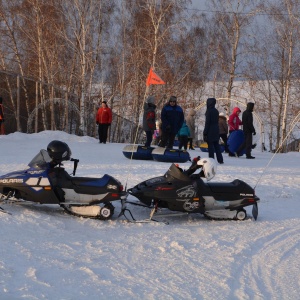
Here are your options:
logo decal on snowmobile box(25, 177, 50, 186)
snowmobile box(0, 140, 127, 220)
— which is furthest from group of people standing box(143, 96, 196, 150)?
logo decal on snowmobile box(25, 177, 50, 186)

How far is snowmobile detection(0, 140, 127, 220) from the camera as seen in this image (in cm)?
616

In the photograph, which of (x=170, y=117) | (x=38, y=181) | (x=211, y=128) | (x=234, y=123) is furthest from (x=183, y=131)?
(x=38, y=181)

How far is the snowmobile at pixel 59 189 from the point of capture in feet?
20.2

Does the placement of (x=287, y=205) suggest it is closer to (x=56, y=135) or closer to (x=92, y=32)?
(x=56, y=135)

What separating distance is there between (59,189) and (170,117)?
8.00 meters

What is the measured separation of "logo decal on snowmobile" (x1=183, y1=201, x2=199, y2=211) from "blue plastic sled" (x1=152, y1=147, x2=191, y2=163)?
6.28 meters

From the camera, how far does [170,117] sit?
45.9 feet

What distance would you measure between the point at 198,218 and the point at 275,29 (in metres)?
24.8

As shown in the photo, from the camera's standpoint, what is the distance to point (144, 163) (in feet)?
39.9

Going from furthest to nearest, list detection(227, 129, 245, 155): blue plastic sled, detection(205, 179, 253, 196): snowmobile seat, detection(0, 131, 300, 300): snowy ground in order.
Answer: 1. detection(227, 129, 245, 155): blue plastic sled
2. detection(205, 179, 253, 196): snowmobile seat
3. detection(0, 131, 300, 300): snowy ground

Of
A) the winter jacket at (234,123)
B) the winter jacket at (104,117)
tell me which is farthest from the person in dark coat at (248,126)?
the winter jacket at (104,117)

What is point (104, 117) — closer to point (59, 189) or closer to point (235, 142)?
point (235, 142)

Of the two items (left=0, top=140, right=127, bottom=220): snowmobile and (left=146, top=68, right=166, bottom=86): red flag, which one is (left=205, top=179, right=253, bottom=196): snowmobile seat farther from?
(left=146, top=68, right=166, bottom=86): red flag

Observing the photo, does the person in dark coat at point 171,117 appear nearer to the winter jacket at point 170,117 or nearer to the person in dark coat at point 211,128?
the winter jacket at point 170,117
